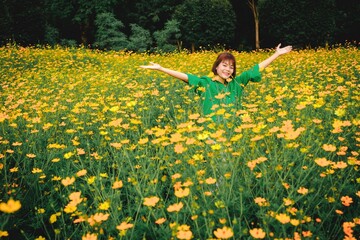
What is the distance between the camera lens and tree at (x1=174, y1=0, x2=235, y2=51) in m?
16.2

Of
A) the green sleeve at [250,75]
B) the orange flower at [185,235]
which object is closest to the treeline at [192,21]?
the green sleeve at [250,75]

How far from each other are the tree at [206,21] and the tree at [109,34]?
3466 millimetres

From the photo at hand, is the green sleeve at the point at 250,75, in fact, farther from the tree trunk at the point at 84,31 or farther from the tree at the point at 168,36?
the tree trunk at the point at 84,31

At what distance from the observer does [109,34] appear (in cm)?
1850

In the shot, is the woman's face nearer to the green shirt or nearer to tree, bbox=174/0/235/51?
the green shirt

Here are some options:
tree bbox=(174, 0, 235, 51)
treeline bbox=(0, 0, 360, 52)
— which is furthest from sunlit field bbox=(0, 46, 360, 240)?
tree bbox=(174, 0, 235, 51)

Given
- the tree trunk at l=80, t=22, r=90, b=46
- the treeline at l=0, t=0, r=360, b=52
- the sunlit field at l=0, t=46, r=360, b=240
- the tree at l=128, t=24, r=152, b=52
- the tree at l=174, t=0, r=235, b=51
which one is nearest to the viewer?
the sunlit field at l=0, t=46, r=360, b=240

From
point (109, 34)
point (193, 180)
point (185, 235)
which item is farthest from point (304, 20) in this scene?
point (185, 235)

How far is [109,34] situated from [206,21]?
19.5 ft

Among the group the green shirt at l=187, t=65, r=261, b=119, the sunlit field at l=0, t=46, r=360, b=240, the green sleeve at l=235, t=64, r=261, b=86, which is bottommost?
the sunlit field at l=0, t=46, r=360, b=240

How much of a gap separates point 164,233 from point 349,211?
1089 mm

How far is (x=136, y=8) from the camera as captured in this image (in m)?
21.1

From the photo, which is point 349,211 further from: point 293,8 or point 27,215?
point 293,8

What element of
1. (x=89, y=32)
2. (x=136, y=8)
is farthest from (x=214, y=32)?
(x=89, y=32)
